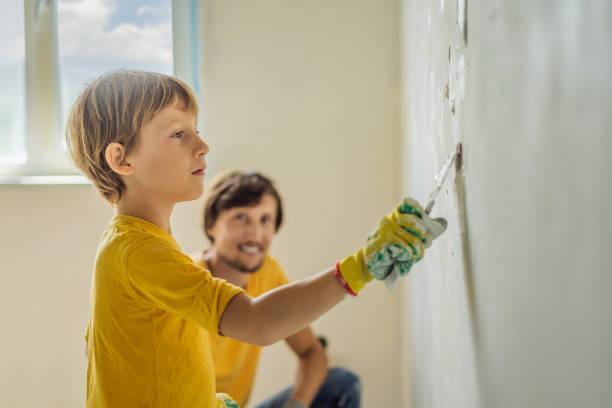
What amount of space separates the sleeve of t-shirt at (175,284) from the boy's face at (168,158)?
4.4 inches

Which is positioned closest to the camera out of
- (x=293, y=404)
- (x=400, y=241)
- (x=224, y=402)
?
(x=400, y=241)

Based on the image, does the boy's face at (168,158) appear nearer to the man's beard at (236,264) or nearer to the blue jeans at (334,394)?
the man's beard at (236,264)

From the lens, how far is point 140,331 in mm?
820

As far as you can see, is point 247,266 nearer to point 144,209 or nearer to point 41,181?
point 144,209

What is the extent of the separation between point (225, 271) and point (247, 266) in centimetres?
7

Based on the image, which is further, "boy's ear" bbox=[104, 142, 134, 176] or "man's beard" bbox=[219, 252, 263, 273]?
"man's beard" bbox=[219, 252, 263, 273]

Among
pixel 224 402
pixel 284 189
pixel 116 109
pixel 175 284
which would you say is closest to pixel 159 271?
pixel 175 284

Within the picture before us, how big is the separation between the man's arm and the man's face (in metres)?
0.25

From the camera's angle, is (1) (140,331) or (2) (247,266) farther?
(2) (247,266)

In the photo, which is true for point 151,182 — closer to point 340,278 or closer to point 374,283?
point 340,278

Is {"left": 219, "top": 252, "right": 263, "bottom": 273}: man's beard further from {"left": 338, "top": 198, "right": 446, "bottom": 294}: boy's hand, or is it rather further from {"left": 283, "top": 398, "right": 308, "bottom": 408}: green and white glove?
{"left": 338, "top": 198, "right": 446, "bottom": 294}: boy's hand

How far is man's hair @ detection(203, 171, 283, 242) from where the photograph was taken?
5.10ft

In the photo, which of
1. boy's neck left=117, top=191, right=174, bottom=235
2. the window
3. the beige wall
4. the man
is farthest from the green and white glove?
the window

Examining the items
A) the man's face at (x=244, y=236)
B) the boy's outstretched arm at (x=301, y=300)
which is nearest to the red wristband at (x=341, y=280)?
the boy's outstretched arm at (x=301, y=300)
